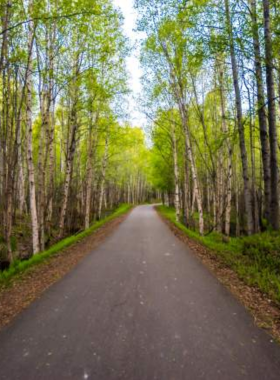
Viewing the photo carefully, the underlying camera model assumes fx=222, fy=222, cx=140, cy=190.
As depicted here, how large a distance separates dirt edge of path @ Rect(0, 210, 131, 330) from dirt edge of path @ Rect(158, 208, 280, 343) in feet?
12.4

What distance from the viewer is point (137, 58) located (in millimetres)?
12867

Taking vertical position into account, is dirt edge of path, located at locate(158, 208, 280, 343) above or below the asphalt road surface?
below

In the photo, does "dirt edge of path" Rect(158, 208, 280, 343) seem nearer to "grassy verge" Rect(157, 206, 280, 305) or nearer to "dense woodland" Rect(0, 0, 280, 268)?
"grassy verge" Rect(157, 206, 280, 305)

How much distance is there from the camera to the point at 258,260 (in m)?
5.94

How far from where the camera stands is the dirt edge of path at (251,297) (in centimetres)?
325

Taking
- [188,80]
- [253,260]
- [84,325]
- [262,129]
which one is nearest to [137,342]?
[84,325]

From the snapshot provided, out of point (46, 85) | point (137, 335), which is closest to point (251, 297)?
point (137, 335)

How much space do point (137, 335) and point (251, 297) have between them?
240cm

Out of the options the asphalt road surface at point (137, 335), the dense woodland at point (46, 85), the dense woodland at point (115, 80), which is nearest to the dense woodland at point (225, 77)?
the dense woodland at point (115, 80)

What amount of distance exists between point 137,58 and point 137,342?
45.5 ft

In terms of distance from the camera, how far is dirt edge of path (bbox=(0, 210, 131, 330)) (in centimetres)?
386

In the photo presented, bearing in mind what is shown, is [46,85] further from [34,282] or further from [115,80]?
[34,282]

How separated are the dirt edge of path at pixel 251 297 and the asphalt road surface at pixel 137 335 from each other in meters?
0.16

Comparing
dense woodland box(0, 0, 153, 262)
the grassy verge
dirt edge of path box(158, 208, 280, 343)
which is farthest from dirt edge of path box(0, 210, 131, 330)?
the grassy verge
